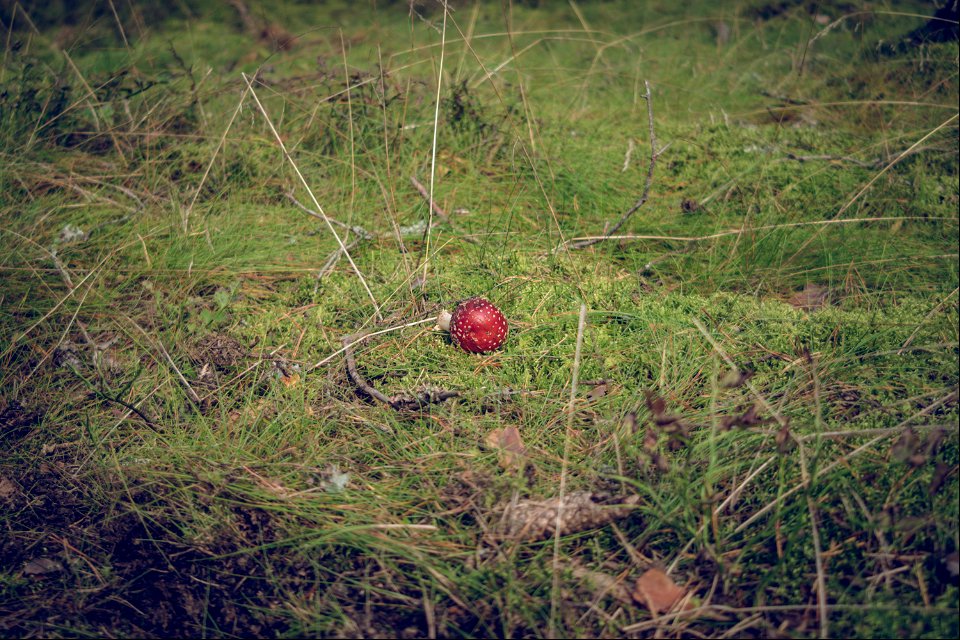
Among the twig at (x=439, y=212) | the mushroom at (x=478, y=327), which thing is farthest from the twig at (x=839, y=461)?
the twig at (x=439, y=212)

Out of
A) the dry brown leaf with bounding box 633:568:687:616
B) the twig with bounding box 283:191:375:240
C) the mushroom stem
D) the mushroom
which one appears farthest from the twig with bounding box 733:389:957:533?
the twig with bounding box 283:191:375:240

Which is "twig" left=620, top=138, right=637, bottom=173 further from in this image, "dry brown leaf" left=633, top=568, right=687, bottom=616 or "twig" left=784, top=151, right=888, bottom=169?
"dry brown leaf" left=633, top=568, right=687, bottom=616

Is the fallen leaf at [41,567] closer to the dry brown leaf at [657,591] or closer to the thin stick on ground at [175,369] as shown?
the thin stick on ground at [175,369]

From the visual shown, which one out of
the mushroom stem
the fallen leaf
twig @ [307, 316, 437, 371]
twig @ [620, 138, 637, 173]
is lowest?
the fallen leaf

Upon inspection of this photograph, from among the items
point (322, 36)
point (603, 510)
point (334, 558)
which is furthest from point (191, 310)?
point (322, 36)

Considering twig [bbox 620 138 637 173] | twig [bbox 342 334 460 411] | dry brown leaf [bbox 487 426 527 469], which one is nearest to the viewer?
dry brown leaf [bbox 487 426 527 469]

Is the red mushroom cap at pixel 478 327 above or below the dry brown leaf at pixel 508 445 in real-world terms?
above

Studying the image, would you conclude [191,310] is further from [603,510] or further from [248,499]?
[603,510]
